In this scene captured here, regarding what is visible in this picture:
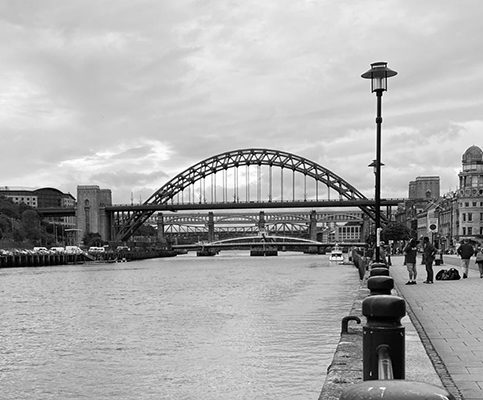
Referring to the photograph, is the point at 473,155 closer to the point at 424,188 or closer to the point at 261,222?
the point at 424,188

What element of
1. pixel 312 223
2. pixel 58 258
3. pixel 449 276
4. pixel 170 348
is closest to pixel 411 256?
pixel 449 276

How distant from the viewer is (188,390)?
1346 cm

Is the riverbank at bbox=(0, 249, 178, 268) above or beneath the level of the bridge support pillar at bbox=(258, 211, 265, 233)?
beneath

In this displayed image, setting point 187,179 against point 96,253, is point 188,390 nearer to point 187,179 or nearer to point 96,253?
point 96,253

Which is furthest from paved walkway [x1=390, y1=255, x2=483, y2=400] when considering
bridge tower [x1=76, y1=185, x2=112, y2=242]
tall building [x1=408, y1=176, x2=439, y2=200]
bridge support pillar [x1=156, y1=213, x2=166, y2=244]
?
bridge support pillar [x1=156, y1=213, x2=166, y2=244]

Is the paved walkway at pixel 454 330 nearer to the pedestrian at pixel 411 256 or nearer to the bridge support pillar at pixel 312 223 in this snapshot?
the pedestrian at pixel 411 256

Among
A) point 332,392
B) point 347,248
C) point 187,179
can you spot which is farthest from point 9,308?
point 347,248

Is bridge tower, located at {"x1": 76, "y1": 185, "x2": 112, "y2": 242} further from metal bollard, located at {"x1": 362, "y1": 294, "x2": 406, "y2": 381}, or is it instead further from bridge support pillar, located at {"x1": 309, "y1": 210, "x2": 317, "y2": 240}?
metal bollard, located at {"x1": 362, "y1": 294, "x2": 406, "y2": 381}

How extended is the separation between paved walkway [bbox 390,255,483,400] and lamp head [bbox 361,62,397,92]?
5.91m

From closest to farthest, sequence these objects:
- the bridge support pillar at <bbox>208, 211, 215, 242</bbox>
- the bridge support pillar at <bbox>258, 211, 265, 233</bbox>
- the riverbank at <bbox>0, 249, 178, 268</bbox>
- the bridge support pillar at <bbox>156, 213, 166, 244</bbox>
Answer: the riverbank at <bbox>0, 249, 178, 268</bbox> < the bridge support pillar at <bbox>258, 211, 265, 233</bbox> < the bridge support pillar at <bbox>208, 211, 215, 242</bbox> < the bridge support pillar at <bbox>156, 213, 166, 244</bbox>

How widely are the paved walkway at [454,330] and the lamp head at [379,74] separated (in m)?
5.91

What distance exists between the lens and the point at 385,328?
4.39 meters

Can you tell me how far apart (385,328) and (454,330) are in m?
9.29

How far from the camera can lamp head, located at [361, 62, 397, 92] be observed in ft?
65.9
